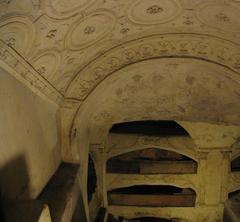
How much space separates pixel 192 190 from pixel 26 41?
194 inches

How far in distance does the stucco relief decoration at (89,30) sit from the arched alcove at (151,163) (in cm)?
363

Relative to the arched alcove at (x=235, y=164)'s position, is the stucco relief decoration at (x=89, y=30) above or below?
above

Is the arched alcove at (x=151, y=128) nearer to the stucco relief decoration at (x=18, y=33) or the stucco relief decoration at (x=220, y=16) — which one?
the stucco relief decoration at (x=220, y=16)

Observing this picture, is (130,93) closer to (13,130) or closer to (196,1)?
(196,1)

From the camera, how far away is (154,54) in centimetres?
325

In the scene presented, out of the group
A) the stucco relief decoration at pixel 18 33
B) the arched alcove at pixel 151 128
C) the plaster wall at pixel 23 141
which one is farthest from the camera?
the arched alcove at pixel 151 128

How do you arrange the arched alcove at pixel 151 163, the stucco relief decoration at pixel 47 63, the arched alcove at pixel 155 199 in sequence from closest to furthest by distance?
1. the stucco relief decoration at pixel 47 63
2. the arched alcove at pixel 151 163
3. the arched alcove at pixel 155 199

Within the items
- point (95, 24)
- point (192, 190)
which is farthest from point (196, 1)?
point (192, 190)

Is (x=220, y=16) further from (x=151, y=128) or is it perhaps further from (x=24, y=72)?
(x=151, y=128)

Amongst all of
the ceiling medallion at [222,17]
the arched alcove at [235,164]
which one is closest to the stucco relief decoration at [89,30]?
the ceiling medallion at [222,17]

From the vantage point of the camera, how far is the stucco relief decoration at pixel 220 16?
2.32 metres

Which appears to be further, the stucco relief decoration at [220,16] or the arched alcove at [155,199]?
the arched alcove at [155,199]

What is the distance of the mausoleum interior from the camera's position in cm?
199

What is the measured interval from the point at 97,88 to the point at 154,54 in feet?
2.22
